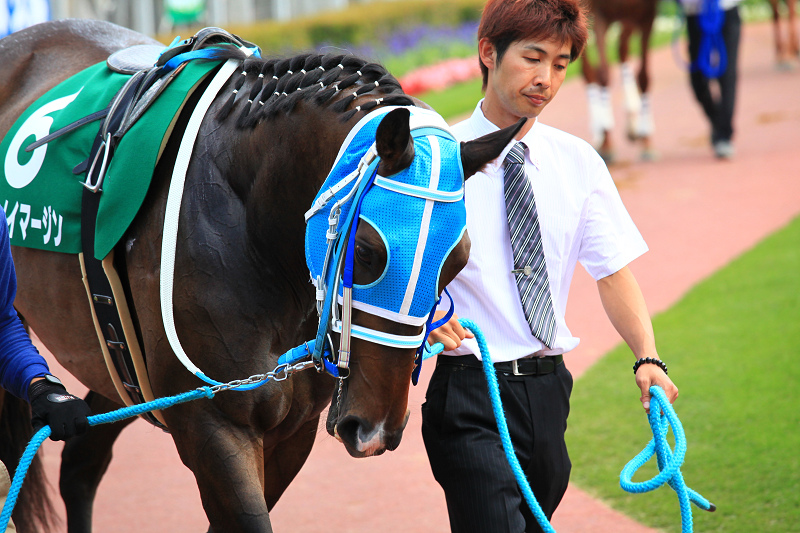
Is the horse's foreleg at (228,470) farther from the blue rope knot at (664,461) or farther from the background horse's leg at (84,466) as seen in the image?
the background horse's leg at (84,466)

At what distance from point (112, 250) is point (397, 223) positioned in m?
0.95

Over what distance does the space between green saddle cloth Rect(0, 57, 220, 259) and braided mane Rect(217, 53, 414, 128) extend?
19cm

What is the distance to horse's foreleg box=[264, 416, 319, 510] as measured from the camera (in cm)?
266

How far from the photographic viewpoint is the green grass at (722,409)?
3.83 m

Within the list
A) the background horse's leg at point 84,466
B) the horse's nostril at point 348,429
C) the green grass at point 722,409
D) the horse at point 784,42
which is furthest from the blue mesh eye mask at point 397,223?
the horse at point 784,42

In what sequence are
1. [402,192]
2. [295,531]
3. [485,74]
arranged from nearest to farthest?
[402,192] → [485,74] → [295,531]

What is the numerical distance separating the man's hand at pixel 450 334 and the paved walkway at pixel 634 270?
180mm

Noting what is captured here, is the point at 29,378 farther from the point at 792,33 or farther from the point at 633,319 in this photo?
the point at 792,33

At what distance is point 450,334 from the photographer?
2.24 m

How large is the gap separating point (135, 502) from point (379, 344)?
2733 millimetres

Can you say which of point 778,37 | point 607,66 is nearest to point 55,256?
point 607,66

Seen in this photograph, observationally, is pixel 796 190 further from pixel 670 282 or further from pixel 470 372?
pixel 470 372

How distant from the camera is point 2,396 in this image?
322 cm

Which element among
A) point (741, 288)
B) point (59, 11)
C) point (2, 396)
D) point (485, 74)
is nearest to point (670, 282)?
point (741, 288)
